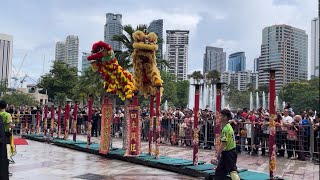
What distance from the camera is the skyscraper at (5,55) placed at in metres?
80.4

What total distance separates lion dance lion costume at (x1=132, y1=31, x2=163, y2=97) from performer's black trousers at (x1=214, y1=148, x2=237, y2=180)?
5697 mm

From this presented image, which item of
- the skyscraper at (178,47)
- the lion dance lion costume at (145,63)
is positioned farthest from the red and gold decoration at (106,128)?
the skyscraper at (178,47)

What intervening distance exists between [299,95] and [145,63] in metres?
38.8

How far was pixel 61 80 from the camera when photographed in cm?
4256

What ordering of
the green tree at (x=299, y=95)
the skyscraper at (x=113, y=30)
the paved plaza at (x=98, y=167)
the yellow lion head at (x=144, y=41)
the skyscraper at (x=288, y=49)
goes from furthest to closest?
the green tree at (x=299, y=95) < the skyscraper at (x=288, y=49) < the skyscraper at (x=113, y=30) < the yellow lion head at (x=144, y=41) < the paved plaza at (x=98, y=167)

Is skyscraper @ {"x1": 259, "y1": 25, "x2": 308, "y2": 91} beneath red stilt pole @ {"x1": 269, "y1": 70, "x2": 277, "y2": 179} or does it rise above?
above

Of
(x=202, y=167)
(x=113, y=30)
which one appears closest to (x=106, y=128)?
(x=202, y=167)

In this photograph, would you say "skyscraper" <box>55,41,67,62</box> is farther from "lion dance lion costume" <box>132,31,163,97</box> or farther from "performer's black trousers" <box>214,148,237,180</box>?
"performer's black trousers" <box>214,148,237,180</box>

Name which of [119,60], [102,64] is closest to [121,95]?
[102,64]

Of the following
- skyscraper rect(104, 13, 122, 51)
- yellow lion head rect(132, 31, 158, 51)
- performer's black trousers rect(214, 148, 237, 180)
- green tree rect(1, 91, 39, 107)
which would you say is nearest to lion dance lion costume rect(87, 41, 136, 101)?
yellow lion head rect(132, 31, 158, 51)

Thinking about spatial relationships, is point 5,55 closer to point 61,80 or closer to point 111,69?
point 61,80

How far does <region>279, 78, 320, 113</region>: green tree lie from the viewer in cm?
4491

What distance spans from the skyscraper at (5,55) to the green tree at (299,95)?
5625 cm

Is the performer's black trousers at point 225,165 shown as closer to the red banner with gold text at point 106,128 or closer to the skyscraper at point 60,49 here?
the red banner with gold text at point 106,128
